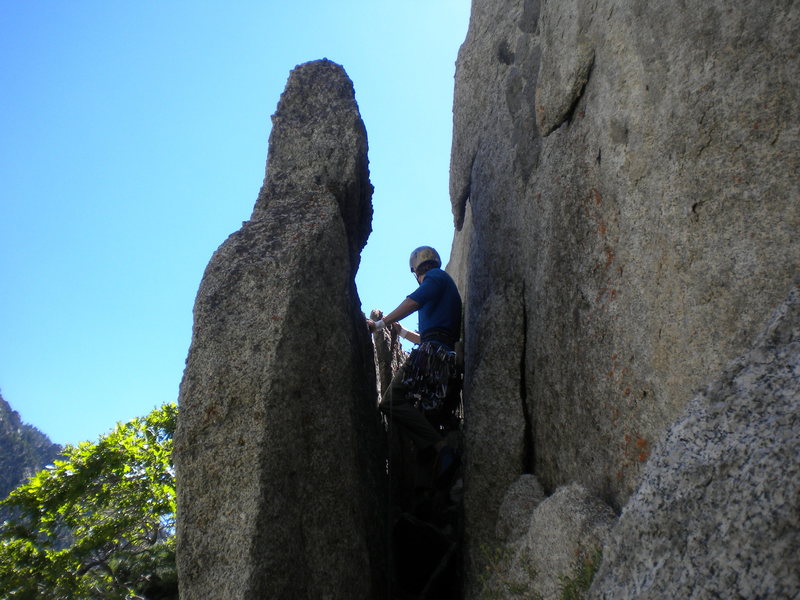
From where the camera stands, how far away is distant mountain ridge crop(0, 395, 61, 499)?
6188 centimetres

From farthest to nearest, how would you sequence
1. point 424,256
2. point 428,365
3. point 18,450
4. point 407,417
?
point 18,450, point 424,256, point 428,365, point 407,417

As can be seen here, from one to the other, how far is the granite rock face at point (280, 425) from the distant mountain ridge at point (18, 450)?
56.7 meters

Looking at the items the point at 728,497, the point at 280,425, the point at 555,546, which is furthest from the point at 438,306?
the point at 728,497

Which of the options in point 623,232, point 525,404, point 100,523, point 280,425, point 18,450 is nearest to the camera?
point 623,232

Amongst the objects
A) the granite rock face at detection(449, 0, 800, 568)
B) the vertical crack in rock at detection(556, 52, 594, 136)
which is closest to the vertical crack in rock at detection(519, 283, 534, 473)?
the granite rock face at detection(449, 0, 800, 568)

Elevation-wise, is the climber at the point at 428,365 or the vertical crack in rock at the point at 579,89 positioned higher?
the vertical crack in rock at the point at 579,89

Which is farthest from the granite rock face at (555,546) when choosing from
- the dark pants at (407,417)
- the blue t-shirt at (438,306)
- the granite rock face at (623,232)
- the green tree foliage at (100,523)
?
the green tree foliage at (100,523)

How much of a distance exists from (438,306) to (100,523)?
10.7 m

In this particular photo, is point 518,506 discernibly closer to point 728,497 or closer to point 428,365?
point 428,365

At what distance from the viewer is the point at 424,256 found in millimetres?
9484

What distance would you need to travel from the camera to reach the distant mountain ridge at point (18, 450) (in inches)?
2436

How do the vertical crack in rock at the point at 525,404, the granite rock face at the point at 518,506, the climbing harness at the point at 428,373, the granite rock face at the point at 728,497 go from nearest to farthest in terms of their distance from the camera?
the granite rock face at the point at 728,497 → the granite rock face at the point at 518,506 → the vertical crack in rock at the point at 525,404 → the climbing harness at the point at 428,373

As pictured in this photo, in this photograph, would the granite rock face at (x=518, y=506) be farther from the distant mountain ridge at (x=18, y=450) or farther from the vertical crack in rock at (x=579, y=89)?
the distant mountain ridge at (x=18, y=450)

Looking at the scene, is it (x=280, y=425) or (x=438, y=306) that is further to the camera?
(x=438, y=306)
